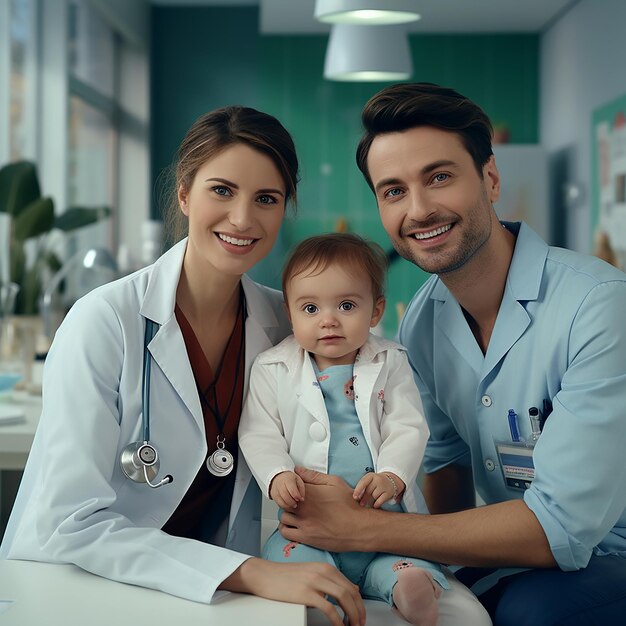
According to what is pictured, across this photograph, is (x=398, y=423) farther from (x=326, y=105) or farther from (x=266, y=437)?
(x=326, y=105)

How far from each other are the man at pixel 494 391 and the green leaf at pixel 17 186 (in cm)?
249

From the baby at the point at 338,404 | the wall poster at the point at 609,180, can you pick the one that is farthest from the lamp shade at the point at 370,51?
the baby at the point at 338,404

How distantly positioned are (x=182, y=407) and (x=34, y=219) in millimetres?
2594

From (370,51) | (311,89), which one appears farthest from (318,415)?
(311,89)

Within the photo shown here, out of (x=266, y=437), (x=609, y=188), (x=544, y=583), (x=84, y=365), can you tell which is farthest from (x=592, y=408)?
(x=609, y=188)

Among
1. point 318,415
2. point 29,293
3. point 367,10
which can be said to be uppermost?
point 367,10

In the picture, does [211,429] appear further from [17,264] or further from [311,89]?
[311,89]

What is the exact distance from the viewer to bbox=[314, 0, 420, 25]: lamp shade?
3291mm

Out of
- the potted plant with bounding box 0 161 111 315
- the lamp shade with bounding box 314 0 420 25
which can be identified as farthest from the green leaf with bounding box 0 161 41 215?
the lamp shade with bounding box 314 0 420 25

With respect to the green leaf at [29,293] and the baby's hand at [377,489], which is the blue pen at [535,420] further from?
the green leaf at [29,293]

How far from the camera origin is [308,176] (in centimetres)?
739

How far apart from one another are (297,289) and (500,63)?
19.8ft

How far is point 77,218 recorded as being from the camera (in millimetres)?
4617

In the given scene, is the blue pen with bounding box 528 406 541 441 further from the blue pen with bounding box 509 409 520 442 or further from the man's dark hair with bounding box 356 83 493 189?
the man's dark hair with bounding box 356 83 493 189
